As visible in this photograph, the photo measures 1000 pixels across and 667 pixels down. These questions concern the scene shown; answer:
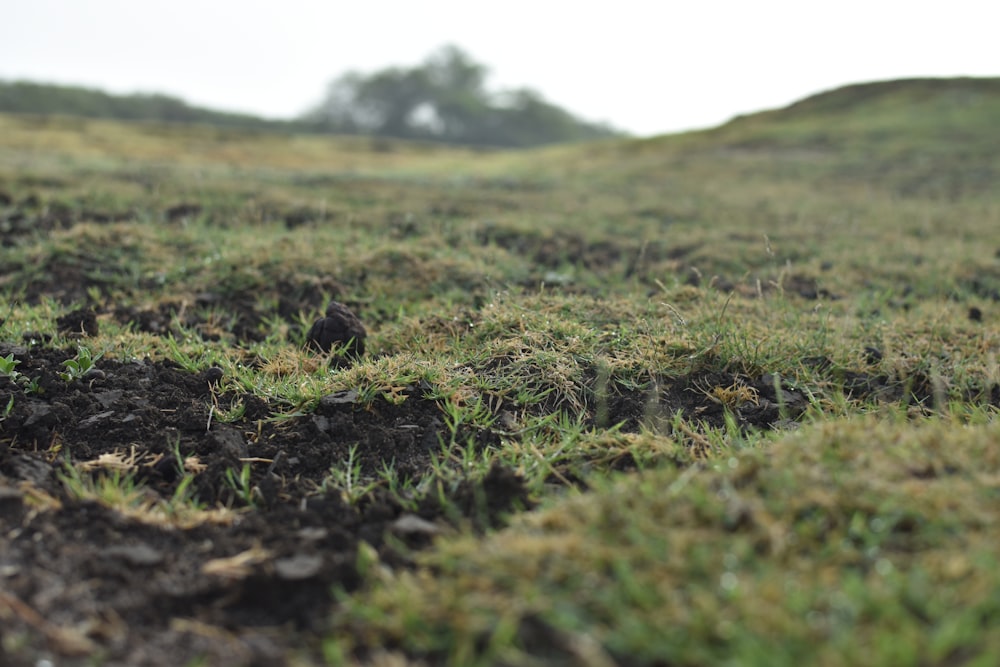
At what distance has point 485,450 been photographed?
2.76 m

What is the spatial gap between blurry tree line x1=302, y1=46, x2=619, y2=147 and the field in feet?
216

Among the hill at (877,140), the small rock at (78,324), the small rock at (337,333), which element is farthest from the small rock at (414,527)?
the hill at (877,140)

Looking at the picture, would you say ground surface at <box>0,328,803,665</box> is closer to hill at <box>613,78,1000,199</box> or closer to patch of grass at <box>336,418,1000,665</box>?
patch of grass at <box>336,418,1000,665</box>

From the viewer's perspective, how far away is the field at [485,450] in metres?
1.63

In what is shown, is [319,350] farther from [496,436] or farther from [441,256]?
[441,256]

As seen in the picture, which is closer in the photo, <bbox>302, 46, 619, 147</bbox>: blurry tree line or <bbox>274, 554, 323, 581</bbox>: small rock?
<bbox>274, 554, 323, 581</bbox>: small rock

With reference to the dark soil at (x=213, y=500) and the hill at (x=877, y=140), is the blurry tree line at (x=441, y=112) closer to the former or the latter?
the hill at (x=877, y=140)

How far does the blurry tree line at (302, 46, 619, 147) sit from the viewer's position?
70062 mm

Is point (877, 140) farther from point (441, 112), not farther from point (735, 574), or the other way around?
point (441, 112)

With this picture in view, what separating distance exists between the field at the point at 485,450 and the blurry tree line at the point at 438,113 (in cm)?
6571

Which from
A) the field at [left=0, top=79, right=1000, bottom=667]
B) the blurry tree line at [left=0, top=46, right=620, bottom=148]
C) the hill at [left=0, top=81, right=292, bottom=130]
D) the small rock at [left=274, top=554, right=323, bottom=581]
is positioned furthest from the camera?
the blurry tree line at [left=0, top=46, right=620, bottom=148]

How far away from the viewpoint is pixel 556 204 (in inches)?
389

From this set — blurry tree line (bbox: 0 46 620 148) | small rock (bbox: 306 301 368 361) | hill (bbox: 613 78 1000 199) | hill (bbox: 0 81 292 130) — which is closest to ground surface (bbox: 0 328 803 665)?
small rock (bbox: 306 301 368 361)

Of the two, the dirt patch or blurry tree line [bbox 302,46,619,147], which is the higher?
blurry tree line [bbox 302,46,619,147]
